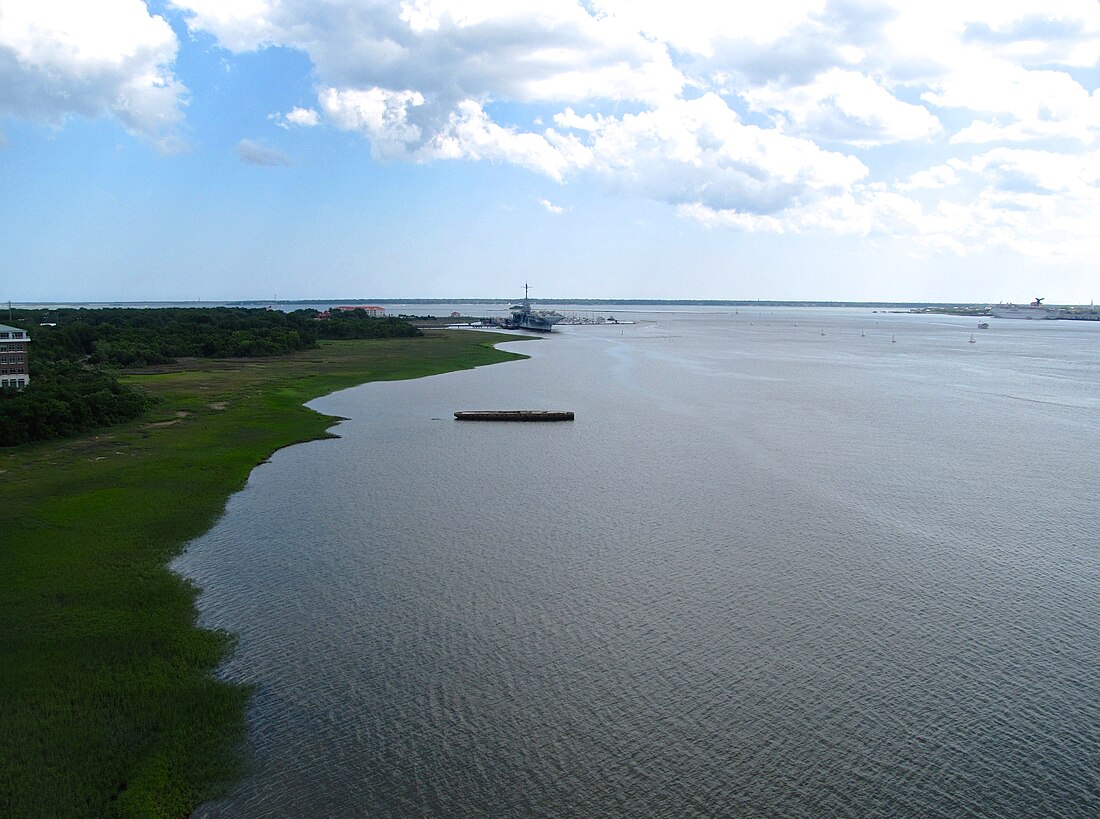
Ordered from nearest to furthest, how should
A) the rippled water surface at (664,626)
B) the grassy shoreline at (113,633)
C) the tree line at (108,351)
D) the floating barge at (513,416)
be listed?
the grassy shoreline at (113,633)
the rippled water surface at (664,626)
the tree line at (108,351)
the floating barge at (513,416)

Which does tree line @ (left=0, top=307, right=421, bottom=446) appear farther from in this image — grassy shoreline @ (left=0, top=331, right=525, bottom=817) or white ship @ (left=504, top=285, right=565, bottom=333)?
white ship @ (left=504, top=285, right=565, bottom=333)

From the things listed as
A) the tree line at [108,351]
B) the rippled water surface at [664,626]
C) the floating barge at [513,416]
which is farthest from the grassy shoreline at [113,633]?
the floating barge at [513,416]

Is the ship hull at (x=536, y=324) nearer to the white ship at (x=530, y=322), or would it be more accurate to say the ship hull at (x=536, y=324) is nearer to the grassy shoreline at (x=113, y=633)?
the white ship at (x=530, y=322)

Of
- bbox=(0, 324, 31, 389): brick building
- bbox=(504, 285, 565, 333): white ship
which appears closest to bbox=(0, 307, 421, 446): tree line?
bbox=(0, 324, 31, 389): brick building

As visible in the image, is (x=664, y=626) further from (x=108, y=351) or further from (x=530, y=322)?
(x=530, y=322)

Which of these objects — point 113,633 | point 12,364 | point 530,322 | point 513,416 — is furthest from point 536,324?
point 113,633

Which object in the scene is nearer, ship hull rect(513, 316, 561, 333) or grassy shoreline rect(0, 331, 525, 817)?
grassy shoreline rect(0, 331, 525, 817)
